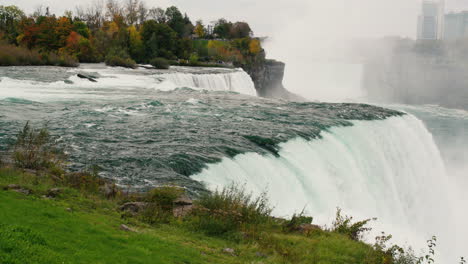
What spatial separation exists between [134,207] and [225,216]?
1.61 m

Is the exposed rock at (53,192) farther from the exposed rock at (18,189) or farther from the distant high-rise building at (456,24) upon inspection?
the distant high-rise building at (456,24)

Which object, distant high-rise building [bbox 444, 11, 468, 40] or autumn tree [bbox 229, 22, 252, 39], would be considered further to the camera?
distant high-rise building [bbox 444, 11, 468, 40]

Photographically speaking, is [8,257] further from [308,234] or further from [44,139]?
[44,139]

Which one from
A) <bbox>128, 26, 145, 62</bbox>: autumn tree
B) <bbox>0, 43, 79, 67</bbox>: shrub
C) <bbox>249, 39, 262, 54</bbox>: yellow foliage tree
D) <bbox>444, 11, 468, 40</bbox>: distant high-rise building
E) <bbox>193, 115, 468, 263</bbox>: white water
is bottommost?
<bbox>193, 115, 468, 263</bbox>: white water

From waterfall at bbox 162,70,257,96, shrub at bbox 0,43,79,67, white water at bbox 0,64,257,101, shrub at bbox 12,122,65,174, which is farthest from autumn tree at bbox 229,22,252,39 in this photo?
shrub at bbox 12,122,65,174

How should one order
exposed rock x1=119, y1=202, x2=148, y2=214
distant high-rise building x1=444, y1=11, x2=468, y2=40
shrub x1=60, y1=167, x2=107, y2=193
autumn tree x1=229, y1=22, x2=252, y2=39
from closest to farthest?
exposed rock x1=119, y1=202, x2=148, y2=214, shrub x1=60, y1=167, x2=107, y2=193, autumn tree x1=229, y1=22, x2=252, y2=39, distant high-rise building x1=444, y1=11, x2=468, y2=40

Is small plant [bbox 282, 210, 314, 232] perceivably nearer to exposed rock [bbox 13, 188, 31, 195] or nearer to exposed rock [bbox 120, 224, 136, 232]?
exposed rock [bbox 120, 224, 136, 232]

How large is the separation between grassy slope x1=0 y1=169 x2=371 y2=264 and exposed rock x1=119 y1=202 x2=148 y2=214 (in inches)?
8.2

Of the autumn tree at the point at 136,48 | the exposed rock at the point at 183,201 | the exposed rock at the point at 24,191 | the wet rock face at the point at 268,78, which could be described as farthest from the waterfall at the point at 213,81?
the exposed rock at the point at 24,191

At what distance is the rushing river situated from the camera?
40.9 feet

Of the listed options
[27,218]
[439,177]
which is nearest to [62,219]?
[27,218]

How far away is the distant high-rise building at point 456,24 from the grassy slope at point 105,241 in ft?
645

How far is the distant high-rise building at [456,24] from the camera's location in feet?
608

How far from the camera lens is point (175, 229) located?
26.3 feet
